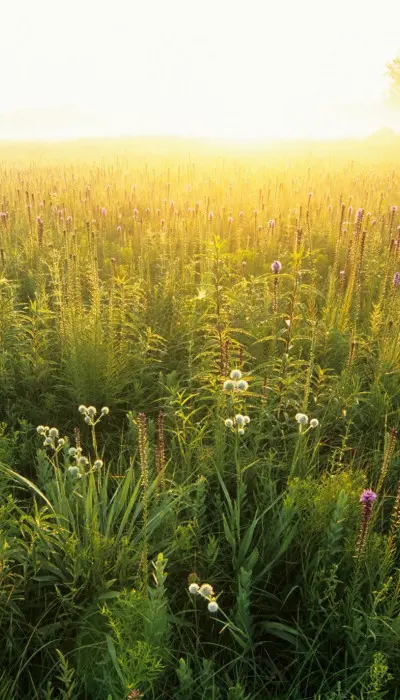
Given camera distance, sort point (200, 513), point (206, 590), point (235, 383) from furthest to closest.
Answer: point (200, 513) → point (235, 383) → point (206, 590)

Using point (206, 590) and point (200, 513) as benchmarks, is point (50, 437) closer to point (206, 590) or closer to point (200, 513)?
point (200, 513)

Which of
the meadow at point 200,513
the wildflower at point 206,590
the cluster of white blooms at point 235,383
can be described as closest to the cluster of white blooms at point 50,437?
the meadow at point 200,513

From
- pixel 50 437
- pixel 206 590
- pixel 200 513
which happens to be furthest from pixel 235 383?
pixel 50 437

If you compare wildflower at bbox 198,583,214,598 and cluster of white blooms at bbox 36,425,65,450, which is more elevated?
cluster of white blooms at bbox 36,425,65,450

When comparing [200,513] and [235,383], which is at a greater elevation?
[235,383]

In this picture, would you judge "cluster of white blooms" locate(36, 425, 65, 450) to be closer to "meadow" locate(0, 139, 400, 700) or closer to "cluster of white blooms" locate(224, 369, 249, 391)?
"meadow" locate(0, 139, 400, 700)

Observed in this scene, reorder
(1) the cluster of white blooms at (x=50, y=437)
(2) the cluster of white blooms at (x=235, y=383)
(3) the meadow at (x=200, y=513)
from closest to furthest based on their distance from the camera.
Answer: (3) the meadow at (x=200, y=513) → (2) the cluster of white blooms at (x=235, y=383) → (1) the cluster of white blooms at (x=50, y=437)

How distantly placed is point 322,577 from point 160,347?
2.02m

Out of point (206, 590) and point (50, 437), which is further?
point (50, 437)

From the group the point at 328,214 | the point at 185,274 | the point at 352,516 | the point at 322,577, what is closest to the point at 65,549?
the point at 322,577

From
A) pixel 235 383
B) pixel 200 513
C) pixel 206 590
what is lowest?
pixel 200 513

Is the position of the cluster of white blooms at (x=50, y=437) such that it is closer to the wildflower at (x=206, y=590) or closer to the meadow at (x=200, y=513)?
the meadow at (x=200, y=513)

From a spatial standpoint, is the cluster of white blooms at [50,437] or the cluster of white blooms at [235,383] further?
the cluster of white blooms at [50,437]

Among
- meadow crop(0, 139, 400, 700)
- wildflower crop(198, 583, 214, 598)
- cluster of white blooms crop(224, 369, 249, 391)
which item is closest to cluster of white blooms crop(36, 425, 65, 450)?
meadow crop(0, 139, 400, 700)
